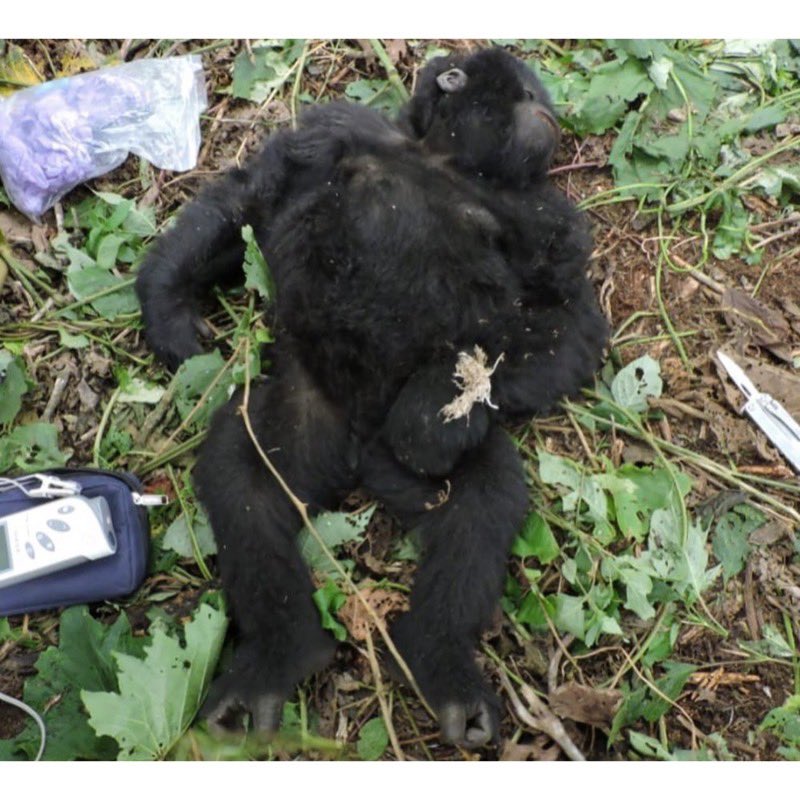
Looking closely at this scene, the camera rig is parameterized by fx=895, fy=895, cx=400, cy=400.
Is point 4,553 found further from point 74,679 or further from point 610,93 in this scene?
point 610,93

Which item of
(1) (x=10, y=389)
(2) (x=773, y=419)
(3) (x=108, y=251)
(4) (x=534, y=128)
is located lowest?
(2) (x=773, y=419)

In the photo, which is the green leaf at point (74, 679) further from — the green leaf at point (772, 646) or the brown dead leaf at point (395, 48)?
the brown dead leaf at point (395, 48)

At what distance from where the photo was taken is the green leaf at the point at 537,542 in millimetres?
3252

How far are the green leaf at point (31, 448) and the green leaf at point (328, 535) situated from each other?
3.36 ft

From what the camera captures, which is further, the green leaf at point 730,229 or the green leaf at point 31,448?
the green leaf at point 730,229

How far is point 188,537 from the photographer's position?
11.1ft

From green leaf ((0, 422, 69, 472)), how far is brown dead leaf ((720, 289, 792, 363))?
2.80 meters

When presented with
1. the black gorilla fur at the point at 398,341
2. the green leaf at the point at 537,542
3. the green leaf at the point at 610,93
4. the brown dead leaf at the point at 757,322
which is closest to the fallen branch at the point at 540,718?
the black gorilla fur at the point at 398,341

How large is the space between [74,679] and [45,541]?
48 centimetres

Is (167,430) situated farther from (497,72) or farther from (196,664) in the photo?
(497,72)

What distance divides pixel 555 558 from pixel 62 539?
177 cm

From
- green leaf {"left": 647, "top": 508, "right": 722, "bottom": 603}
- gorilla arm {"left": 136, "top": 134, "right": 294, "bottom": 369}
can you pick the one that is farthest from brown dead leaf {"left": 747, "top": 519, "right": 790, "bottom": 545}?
gorilla arm {"left": 136, "top": 134, "right": 294, "bottom": 369}

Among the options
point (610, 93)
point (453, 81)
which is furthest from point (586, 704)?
point (610, 93)

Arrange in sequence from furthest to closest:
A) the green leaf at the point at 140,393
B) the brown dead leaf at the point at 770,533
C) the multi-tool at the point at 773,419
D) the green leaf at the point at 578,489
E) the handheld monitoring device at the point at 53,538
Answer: the green leaf at the point at 140,393 < the multi-tool at the point at 773,419 < the brown dead leaf at the point at 770,533 < the green leaf at the point at 578,489 < the handheld monitoring device at the point at 53,538
